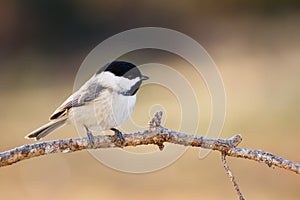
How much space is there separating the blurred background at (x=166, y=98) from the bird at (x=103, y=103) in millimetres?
4292

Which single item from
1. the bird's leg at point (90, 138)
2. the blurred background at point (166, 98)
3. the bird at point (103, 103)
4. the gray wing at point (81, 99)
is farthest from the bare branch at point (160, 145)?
the blurred background at point (166, 98)

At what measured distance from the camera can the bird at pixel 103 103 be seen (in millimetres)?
3447

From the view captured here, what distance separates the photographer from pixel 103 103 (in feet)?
11.5

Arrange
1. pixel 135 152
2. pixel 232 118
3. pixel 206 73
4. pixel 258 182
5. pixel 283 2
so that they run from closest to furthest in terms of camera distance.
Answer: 1. pixel 258 182
2. pixel 135 152
3. pixel 232 118
4. pixel 206 73
5. pixel 283 2

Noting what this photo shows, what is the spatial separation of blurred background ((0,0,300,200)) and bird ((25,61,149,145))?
4292 mm

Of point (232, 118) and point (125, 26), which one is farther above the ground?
point (125, 26)

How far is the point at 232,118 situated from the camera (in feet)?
33.9

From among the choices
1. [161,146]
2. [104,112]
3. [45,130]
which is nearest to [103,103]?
[104,112]

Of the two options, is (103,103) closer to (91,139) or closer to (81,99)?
(81,99)

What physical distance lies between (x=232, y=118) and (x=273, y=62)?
2.36m

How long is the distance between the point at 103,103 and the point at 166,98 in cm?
791

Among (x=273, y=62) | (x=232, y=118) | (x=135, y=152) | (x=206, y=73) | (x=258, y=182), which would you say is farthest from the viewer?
(x=273, y=62)

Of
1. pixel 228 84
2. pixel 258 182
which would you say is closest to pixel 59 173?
pixel 258 182

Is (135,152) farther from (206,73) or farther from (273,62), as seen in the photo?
(273,62)
